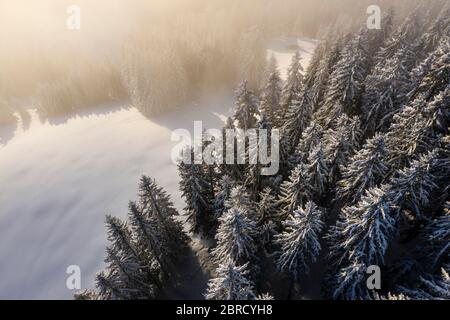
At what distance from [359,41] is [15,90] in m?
92.0

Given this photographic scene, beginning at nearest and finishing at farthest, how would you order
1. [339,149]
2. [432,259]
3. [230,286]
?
[230,286] → [432,259] → [339,149]

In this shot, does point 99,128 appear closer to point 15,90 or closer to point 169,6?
point 15,90

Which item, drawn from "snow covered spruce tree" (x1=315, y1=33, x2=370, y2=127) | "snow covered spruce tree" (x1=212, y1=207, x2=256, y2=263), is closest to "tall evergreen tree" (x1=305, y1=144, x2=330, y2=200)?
"snow covered spruce tree" (x1=212, y1=207, x2=256, y2=263)

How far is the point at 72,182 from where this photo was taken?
4584 cm

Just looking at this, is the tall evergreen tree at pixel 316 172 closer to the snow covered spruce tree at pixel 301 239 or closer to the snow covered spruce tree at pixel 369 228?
the snow covered spruce tree at pixel 301 239

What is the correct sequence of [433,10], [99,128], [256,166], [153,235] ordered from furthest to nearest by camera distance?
[433,10] < [99,128] < [256,166] < [153,235]

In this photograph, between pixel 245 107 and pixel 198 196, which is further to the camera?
pixel 245 107

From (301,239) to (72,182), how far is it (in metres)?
41.4

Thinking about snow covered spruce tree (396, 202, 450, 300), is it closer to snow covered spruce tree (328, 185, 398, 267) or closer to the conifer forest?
the conifer forest

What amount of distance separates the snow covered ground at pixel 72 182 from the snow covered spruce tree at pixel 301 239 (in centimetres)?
2247

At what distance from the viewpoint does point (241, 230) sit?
20.0m

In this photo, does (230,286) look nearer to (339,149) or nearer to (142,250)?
(142,250)

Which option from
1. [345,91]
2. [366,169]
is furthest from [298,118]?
[366,169]
